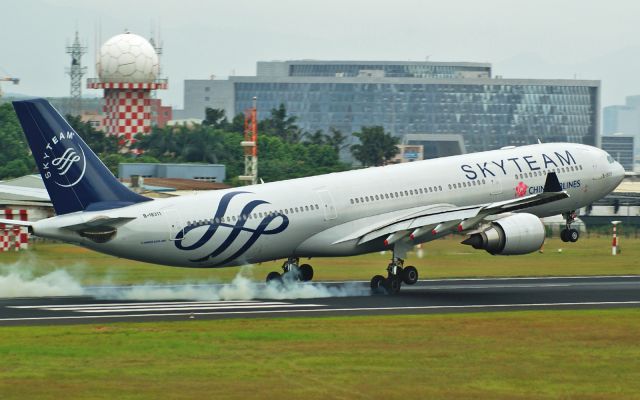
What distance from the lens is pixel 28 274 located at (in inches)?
2238

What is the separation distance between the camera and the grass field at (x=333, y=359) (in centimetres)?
2823

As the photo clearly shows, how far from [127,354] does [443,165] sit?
24689 mm

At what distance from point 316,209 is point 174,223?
668 centimetres

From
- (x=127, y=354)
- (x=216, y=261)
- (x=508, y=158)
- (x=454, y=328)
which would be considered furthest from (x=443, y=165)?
(x=127, y=354)

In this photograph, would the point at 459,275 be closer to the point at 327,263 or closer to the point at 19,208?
the point at 327,263

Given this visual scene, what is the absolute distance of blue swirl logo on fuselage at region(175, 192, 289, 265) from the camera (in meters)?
47.5

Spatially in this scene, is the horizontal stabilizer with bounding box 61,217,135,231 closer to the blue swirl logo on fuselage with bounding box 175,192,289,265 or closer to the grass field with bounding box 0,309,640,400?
the blue swirl logo on fuselage with bounding box 175,192,289,265

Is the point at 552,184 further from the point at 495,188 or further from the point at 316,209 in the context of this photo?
the point at 316,209

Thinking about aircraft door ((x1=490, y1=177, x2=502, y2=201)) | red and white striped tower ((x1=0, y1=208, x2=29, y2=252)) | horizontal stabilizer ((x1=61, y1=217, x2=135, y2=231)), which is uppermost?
aircraft door ((x1=490, y1=177, x2=502, y2=201))

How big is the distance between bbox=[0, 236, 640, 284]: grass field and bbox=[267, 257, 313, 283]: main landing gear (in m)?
4.66

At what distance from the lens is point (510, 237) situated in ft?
163

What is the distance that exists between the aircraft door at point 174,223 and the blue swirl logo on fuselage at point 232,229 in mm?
115

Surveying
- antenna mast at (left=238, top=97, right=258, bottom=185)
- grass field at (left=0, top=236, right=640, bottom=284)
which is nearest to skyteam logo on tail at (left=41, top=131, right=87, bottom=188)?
grass field at (left=0, top=236, right=640, bottom=284)

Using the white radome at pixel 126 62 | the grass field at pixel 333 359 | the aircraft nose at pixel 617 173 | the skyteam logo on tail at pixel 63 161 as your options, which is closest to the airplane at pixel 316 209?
the skyteam logo on tail at pixel 63 161
